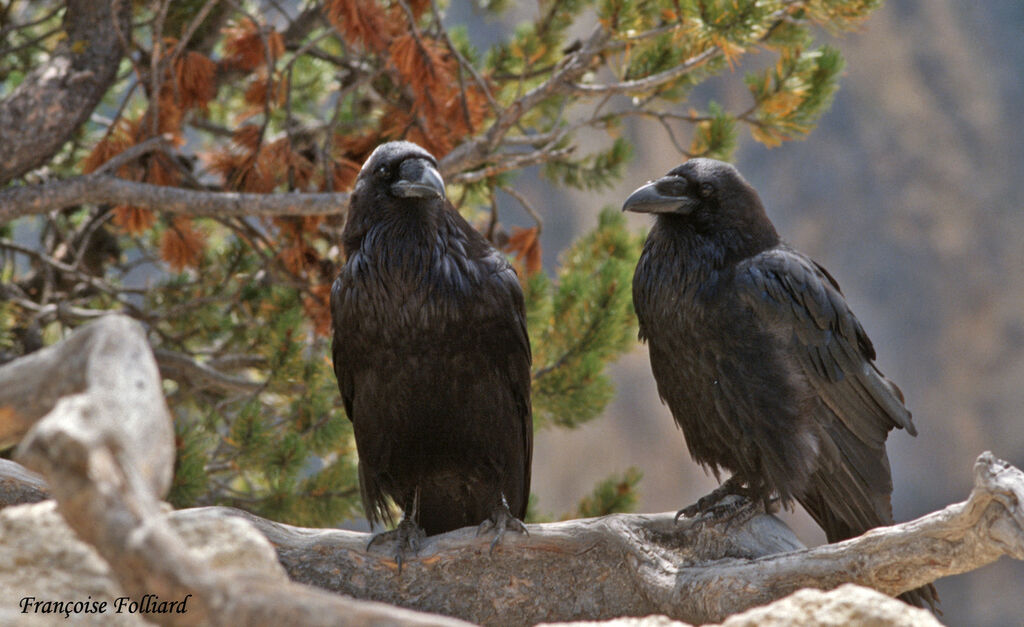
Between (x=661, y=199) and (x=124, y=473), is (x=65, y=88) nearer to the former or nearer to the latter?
(x=661, y=199)

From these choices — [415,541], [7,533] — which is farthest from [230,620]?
[415,541]

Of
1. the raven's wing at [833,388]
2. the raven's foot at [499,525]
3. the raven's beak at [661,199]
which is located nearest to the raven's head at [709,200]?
the raven's beak at [661,199]

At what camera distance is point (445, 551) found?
9.29 ft

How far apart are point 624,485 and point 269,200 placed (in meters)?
1.94

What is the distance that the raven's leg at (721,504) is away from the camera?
2932 millimetres

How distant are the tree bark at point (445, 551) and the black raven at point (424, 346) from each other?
6.7 inches

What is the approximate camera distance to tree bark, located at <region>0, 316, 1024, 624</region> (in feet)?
4.36

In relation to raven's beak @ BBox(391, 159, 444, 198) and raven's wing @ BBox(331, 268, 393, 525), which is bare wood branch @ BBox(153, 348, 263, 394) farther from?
raven's beak @ BBox(391, 159, 444, 198)

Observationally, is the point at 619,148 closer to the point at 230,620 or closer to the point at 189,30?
the point at 189,30

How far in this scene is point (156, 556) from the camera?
4.31 feet

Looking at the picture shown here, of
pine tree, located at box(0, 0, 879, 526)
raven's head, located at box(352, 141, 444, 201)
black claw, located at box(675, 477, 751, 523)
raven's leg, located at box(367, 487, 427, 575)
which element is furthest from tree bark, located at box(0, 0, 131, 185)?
black claw, located at box(675, 477, 751, 523)

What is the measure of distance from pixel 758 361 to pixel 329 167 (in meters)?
1.73

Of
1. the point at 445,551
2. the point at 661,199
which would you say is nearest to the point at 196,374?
the point at 445,551

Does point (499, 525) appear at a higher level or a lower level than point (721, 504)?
lower
